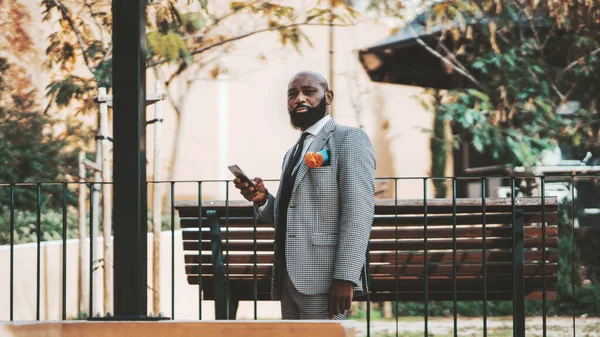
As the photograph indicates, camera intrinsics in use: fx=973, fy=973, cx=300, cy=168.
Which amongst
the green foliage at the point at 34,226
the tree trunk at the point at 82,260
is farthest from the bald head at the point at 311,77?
the green foliage at the point at 34,226

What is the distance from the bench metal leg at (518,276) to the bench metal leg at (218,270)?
147 cm

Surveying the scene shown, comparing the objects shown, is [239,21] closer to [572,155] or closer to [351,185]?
[572,155]

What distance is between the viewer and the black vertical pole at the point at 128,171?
9.56 ft

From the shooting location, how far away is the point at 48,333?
7.73 feet

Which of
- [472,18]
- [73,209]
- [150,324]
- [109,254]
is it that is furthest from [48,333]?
[472,18]

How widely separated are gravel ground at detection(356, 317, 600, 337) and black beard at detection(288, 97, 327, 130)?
4.43 metres

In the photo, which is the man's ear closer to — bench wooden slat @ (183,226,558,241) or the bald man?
the bald man

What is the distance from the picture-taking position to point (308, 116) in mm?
3404

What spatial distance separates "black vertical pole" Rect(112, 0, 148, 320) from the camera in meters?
2.91

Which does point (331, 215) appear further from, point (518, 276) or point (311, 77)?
point (518, 276)

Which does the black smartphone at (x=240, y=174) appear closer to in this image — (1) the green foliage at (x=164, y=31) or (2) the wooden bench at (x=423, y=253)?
(2) the wooden bench at (x=423, y=253)

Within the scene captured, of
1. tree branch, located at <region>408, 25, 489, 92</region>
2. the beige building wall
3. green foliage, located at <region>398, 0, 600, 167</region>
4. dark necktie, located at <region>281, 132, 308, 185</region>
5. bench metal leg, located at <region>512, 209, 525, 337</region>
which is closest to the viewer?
dark necktie, located at <region>281, 132, 308, 185</region>

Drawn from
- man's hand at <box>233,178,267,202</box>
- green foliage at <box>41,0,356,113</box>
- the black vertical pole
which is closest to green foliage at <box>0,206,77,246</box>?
green foliage at <box>41,0,356,113</box>

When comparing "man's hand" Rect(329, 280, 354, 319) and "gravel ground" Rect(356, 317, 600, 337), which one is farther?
"gravel ground" Rect(356, 317, 600, 337)
